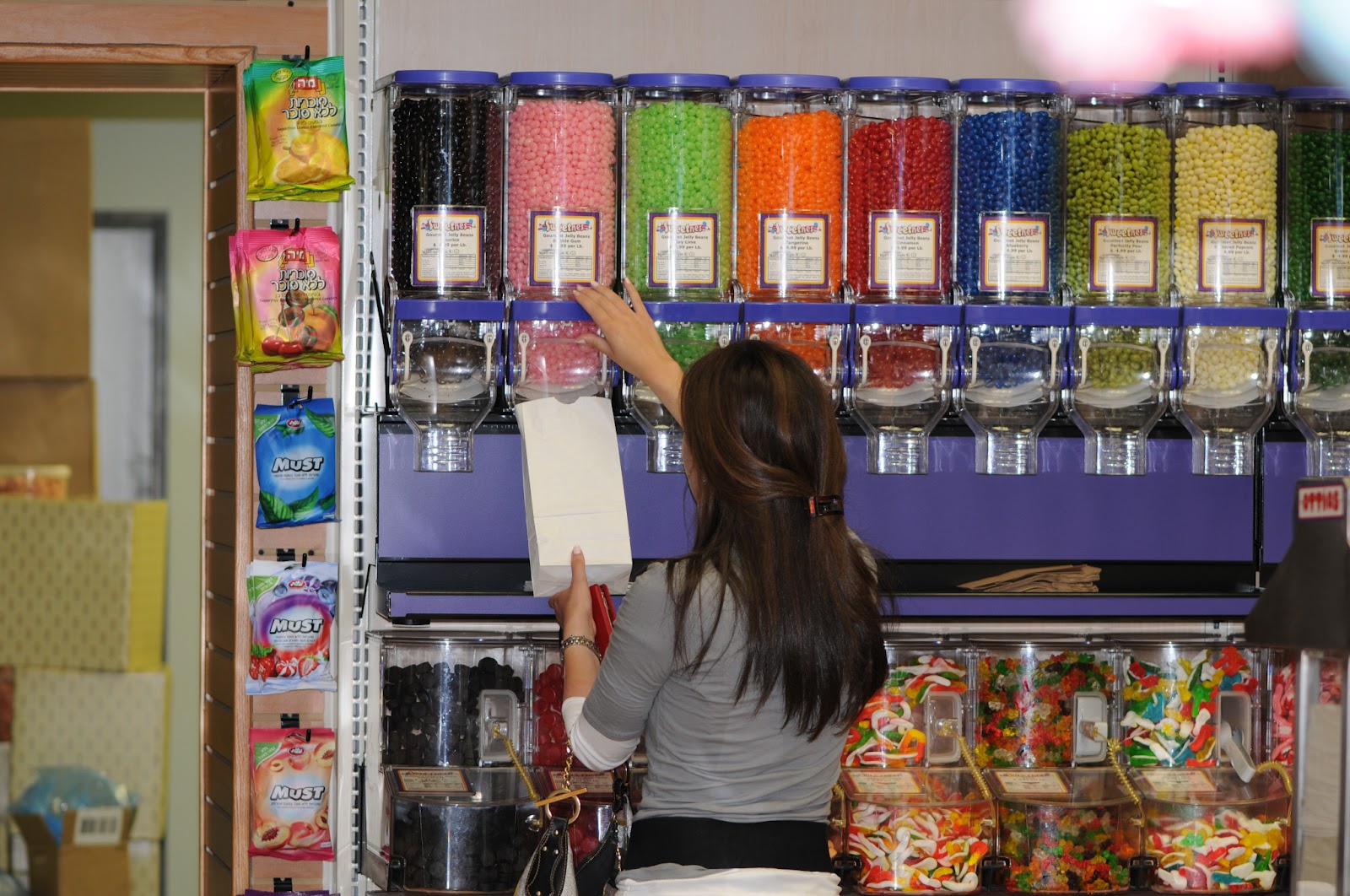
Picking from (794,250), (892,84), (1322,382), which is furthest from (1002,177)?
(1322,382)

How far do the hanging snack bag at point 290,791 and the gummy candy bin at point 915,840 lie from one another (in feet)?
2.95

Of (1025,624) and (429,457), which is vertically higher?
(429,457)

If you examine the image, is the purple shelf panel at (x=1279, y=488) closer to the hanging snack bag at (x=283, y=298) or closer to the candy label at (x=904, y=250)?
the candy label at (x=904, y=250)

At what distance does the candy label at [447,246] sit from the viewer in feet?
6.34

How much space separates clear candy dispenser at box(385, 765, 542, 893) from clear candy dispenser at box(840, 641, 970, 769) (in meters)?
0.53

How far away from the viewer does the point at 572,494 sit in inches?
77.9

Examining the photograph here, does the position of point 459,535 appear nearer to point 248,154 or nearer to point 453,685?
point 453,685

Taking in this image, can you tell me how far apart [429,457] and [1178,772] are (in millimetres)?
1264

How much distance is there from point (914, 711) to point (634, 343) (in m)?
0.76

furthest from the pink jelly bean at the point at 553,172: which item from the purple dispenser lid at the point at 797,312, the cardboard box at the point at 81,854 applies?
the cardboard box at the point at 81,854

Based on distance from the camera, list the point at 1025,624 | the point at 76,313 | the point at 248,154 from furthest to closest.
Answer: the point at 76,313 → the point at 1025,624 → the point at 248,154

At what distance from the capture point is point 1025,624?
2434 mm

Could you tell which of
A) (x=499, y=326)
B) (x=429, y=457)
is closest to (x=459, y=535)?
(x=429, y=457)

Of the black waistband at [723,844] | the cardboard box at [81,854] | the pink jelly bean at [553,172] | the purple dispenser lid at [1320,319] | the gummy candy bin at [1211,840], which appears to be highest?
the pink jelly bean at [553,172]
